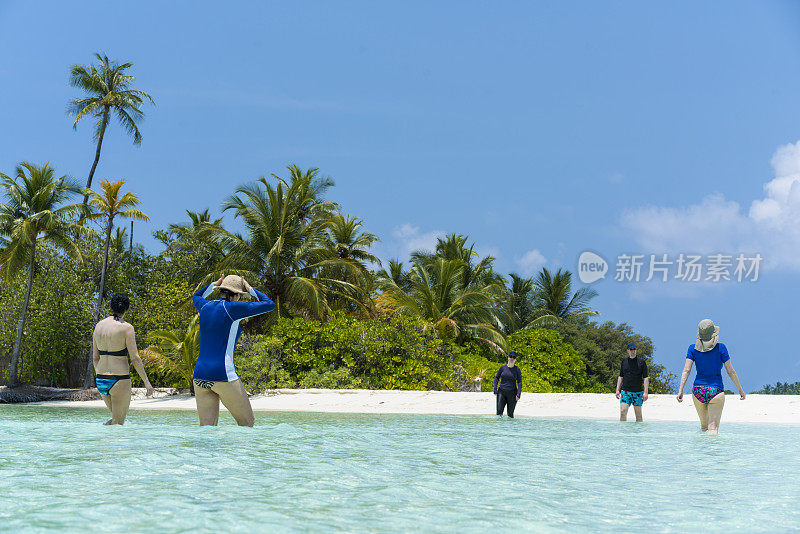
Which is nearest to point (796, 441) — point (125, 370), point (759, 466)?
point (759, 466)

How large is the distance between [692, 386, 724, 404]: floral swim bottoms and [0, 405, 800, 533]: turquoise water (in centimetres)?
123

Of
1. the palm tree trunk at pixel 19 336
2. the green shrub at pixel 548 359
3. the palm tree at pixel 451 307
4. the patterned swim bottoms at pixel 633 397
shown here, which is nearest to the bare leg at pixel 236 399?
the patterned swim bottoms at pixel 633 397

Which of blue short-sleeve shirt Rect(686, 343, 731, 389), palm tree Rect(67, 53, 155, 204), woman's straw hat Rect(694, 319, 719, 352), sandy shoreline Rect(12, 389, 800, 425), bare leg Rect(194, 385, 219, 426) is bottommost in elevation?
sandy shoreline Rect(12, 389, 800, 425)

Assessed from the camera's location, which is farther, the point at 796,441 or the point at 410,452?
the point at 796,441

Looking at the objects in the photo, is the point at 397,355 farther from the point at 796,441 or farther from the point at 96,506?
the point at 96,506

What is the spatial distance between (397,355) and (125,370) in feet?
57.6

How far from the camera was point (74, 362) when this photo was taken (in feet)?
Answer: 107

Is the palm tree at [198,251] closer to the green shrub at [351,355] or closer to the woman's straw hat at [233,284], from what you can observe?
the green shrub at [351,355]

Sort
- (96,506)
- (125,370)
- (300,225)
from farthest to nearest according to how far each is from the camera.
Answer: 1. (300,225)
2. (125,370)
3. (96,506)

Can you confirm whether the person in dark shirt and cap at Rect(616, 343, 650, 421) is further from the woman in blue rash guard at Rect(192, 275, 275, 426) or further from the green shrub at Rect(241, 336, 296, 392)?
the green shrub at Rect(241, 336, 296, 392)

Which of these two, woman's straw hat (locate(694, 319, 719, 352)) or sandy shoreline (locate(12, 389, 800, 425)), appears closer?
woman's straw hat (locate(694, 319, 719, 352))

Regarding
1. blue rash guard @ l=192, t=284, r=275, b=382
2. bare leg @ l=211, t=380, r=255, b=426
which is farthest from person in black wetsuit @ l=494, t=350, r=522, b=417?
blue rash guard @ l=192, t=284, r=275, b=382

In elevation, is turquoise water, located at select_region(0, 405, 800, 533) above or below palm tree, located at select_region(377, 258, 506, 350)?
below

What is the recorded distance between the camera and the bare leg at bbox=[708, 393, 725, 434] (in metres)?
9.80
